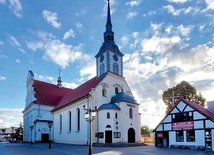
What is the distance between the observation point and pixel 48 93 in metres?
49.9

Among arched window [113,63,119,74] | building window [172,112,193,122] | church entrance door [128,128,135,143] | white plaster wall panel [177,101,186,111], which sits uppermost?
arched window [113,63,119,74]

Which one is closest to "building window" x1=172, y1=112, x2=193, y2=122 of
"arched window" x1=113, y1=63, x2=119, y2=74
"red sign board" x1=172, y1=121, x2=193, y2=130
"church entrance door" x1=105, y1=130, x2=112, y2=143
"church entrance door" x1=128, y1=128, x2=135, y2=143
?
"red sign board" x1=172, y1=121, x2=193, y2=130

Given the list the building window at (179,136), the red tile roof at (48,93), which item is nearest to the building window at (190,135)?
the building window at (179,136)

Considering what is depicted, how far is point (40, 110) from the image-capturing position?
46.4 meters

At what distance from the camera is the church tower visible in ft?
Answer: 125

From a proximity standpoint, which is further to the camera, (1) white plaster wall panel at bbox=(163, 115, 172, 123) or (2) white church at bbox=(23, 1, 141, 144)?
(2) white church at bbox=(23, 1, 141, 144)

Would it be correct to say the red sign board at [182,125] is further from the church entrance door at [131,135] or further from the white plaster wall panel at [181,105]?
the church entrance door at [131,135]

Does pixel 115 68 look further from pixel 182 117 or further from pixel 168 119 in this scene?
pixel 182 117

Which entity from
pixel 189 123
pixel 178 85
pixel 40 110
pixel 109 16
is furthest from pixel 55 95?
pixel 189 123

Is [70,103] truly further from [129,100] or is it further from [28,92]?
[28,92]

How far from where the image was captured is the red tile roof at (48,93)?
47.5m

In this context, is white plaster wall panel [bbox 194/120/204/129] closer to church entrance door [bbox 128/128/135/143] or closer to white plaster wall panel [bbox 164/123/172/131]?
white plaster wall panel [bbox 164/123/172/131]

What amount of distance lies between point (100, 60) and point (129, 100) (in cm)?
963

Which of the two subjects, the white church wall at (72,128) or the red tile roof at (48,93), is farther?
the red tile roof at (48,93)
